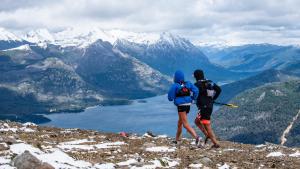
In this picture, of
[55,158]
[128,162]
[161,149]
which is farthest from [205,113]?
[55,158]

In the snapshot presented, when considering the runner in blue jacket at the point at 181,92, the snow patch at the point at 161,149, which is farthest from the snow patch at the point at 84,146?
the runner in blue jacket at the point at 181,92

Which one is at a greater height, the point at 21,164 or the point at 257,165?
the point at 21,164

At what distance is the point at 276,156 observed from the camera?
76.6 ft

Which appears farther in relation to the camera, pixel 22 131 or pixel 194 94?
pixel 22 131

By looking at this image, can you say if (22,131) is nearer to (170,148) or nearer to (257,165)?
(170,148)

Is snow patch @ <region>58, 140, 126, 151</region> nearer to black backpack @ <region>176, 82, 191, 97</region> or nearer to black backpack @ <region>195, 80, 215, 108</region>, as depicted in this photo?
black backpack @ <region>176, 82, 191, 97</region>

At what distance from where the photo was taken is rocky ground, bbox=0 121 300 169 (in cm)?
1722

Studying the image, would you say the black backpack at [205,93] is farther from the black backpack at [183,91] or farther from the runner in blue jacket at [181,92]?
the black backpack at [183,91]

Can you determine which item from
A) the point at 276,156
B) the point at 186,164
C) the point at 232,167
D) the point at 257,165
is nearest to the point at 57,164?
the point at 186,164

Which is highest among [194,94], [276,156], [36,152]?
[194,94]

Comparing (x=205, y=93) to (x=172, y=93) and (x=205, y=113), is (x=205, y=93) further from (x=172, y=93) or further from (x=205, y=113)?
(x=172, y=93)

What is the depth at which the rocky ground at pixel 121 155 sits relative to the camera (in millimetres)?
17219

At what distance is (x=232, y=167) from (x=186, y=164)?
6.29 feet

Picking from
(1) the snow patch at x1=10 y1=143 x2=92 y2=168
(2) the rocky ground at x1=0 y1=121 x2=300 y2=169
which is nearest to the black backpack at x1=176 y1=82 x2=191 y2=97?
(2) the rocky ground at x1=0 y1=121 x2=300 y2=169
